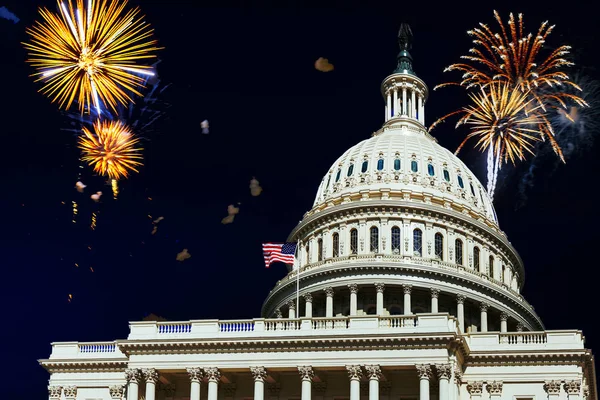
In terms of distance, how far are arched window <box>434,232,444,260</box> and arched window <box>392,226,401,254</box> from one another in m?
3.36

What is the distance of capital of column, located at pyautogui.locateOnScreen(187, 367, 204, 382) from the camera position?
8612 cm

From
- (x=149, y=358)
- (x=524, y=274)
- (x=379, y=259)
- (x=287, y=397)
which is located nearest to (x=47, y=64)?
(x=149, y=358)

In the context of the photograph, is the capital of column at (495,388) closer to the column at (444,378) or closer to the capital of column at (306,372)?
the column at (444,378)

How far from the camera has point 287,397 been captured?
87062mm

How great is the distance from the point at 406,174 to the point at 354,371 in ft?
133

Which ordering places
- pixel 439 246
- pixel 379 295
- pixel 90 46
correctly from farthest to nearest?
pixel 439 246 → pixel 379 295 → pixel 90 46

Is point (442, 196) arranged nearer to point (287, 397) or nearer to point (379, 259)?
point (379, 259)

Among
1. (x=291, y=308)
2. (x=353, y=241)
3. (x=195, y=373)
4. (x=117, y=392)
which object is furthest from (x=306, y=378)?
(x=353, y=241)

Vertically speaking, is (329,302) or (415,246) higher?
(415,246)

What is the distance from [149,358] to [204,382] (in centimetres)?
397

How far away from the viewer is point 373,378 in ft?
274

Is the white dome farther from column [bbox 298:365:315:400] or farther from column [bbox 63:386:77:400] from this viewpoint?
column [bbox 63:386:77:400]

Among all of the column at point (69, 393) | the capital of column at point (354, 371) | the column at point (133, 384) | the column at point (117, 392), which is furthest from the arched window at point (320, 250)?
the capital of column at point (354, 371)

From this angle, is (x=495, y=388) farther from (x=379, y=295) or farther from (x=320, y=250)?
(x=320, y=250)
